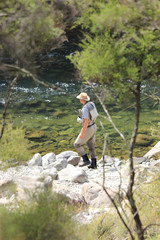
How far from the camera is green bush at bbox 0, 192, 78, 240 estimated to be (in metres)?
3.18

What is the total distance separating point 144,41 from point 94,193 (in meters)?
3.35

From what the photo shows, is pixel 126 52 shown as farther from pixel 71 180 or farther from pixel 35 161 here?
pixel 35 161

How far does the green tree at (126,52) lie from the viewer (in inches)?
Answer: 113

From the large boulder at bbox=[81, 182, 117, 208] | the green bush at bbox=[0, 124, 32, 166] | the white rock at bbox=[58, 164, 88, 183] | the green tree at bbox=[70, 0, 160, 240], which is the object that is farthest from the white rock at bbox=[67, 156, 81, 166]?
the green tree at bbox=[70, 0, 160, 240]

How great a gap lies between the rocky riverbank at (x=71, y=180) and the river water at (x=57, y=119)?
1.28 metres

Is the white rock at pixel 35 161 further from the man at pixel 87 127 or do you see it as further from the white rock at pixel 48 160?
the man at pixel 87 127

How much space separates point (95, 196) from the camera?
5.64m

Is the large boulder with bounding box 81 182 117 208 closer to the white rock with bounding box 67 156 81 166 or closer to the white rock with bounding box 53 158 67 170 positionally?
the white rock with bounding box 53 158 67 170

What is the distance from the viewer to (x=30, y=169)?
748 centimetres

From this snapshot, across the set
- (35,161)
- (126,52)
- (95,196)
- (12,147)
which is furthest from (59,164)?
(126,52)

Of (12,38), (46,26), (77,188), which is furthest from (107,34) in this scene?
(77,188)

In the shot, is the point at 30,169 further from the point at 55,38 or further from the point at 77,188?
the point at 55,38

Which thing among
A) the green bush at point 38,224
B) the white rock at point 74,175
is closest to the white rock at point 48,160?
the white rock at point 74,175

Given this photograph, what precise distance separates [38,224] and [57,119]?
9.99 m
